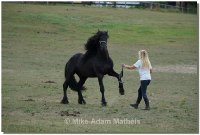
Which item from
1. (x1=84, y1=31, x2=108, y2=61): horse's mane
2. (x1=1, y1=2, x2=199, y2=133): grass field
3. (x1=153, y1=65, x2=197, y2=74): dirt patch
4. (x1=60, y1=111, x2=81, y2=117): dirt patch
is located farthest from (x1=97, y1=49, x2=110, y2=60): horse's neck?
(x1=153, y1=65, x2=197, y2=74): dirt patch

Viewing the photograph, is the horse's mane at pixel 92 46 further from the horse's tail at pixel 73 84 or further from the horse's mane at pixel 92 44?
the horse's tail at pixel 73 84

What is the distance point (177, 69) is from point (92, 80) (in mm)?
6498

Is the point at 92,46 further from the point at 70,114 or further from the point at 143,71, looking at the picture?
the point at 70,114

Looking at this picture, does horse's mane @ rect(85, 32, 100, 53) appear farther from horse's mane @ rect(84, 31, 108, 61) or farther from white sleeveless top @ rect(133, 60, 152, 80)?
white sleeveless top @ rect(133, 60, 152, 80)

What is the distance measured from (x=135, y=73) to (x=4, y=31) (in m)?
16.2

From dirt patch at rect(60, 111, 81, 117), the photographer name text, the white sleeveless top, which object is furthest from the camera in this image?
Answer: the white sleeveless top

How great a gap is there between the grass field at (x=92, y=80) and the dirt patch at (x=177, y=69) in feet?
0.11

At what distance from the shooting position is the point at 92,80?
2344cm

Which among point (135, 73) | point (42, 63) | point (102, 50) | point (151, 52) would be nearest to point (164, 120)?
point (102, 50)

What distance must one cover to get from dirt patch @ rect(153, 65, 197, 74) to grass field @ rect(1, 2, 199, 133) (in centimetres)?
3

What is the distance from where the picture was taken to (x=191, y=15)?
55.3m

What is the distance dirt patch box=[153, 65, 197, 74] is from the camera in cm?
2784

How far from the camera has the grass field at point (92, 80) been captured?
14281 millimetres

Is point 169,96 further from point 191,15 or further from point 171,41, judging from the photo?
point 191,15
